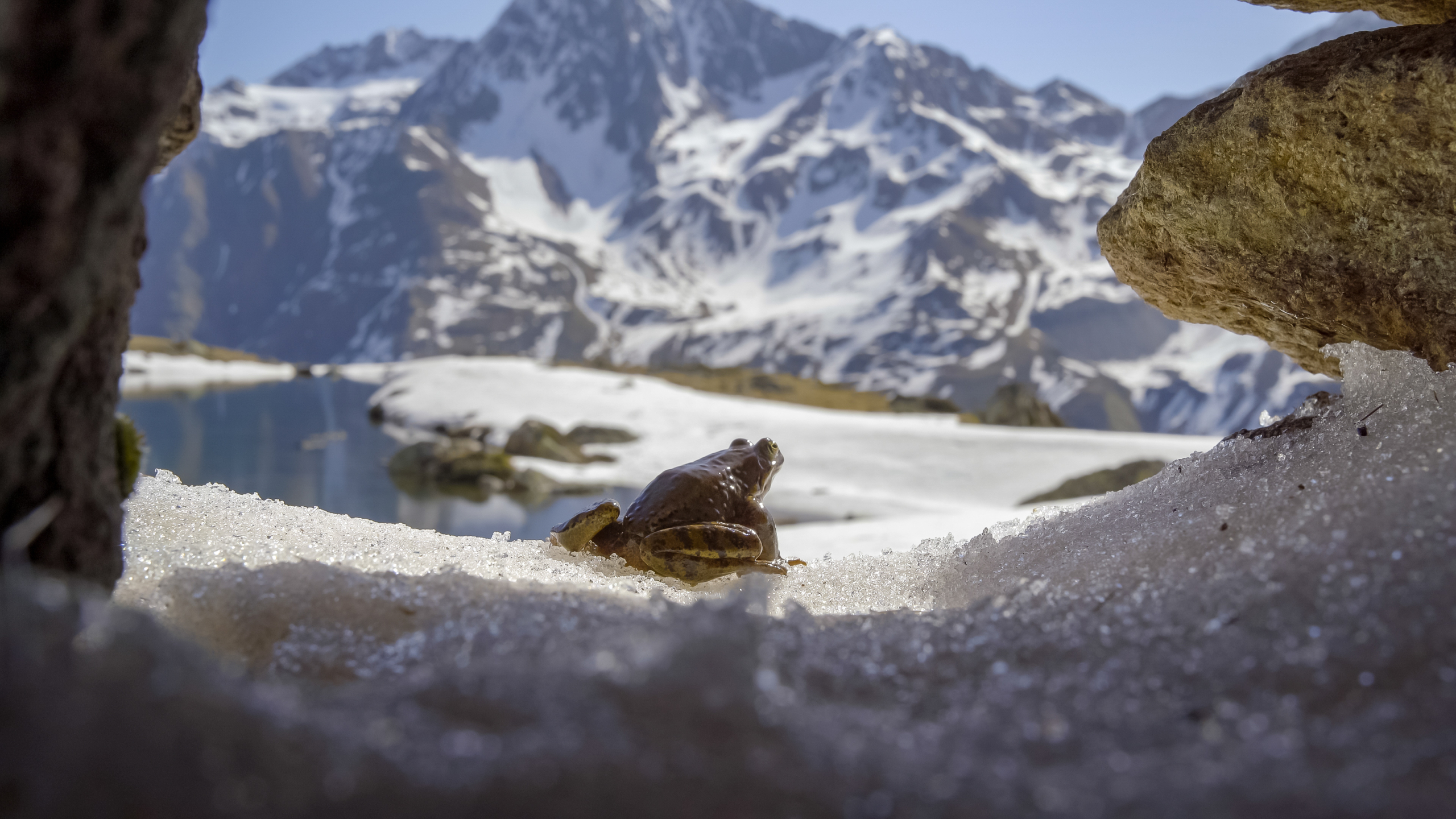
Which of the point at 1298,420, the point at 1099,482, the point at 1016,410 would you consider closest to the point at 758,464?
the point at 1298,420

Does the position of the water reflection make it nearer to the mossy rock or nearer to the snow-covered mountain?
the mossy rock

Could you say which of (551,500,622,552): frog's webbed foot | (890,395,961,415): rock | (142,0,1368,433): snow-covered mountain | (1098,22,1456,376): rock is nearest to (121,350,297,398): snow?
(890,395,961,415): rock

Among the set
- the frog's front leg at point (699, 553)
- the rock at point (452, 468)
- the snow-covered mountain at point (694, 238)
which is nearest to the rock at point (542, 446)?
the rock at point (452, 468)

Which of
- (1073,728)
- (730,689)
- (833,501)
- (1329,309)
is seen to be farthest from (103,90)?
(833,501)

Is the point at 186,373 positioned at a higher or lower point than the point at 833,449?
lower

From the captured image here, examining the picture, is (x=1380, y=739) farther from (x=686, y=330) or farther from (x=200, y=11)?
(x=686, y=330)

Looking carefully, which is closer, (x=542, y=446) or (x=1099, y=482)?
(x=1099, y=482)

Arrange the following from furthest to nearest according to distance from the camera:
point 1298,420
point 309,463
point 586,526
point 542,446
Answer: point 542,446, point 309,463, point 586,526, point 1298,420

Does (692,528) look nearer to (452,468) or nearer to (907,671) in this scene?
(907,671)

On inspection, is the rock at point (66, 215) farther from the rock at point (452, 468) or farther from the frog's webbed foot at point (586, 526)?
the rock at point (452, 468)
